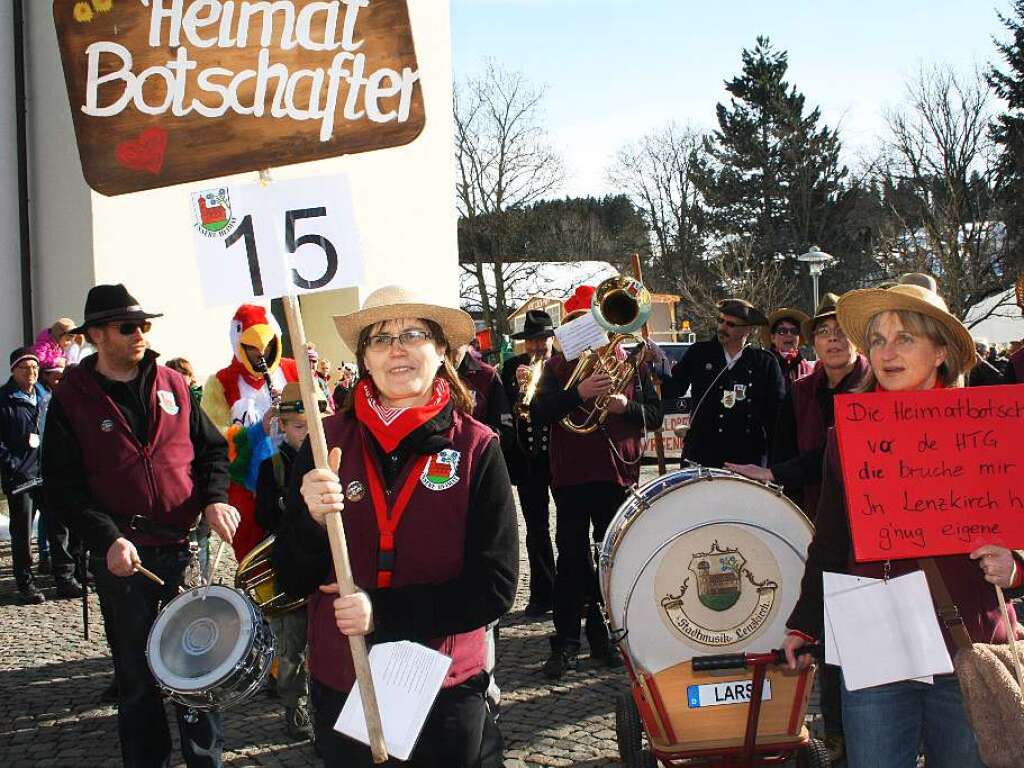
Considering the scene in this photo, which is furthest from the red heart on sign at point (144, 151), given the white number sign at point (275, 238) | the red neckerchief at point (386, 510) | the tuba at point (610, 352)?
the tuba at point (610, 352)

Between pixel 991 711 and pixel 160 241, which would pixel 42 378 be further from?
pixel 991 711

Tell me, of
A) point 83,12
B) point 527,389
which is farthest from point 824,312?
point 83,12

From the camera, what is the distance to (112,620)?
450 cm

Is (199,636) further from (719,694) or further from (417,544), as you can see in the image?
(719,694)

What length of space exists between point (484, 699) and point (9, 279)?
1438 cm

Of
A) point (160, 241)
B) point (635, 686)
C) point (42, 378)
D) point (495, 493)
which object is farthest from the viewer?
point (160, 241)

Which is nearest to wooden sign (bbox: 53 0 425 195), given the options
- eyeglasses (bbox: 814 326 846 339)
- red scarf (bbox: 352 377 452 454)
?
red scarf (bbox: 352 377 452 454)

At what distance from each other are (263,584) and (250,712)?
121 centimetres

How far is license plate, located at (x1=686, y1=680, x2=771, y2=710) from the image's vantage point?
4199mm

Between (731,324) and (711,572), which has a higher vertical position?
(731,324)

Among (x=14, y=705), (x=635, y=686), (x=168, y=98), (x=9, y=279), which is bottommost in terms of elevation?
(x=14, y=705)

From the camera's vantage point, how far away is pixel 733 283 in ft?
142

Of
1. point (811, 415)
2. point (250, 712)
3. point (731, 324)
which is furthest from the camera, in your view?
point (731, 324)

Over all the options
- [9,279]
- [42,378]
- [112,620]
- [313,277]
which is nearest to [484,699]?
[313,277]
